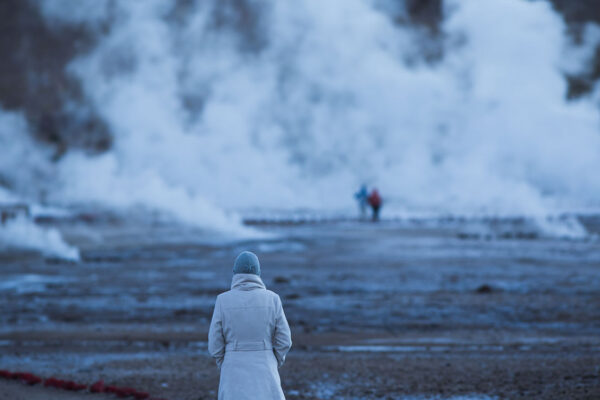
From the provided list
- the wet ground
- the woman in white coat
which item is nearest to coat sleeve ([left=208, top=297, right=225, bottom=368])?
the woman in white coat

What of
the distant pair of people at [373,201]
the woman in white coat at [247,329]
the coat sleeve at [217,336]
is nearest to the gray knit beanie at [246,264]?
the woman in white coat at [247,329]

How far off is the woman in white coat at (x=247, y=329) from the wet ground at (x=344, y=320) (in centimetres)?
357

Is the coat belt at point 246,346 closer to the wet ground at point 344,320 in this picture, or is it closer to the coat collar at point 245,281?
the coat collar at point 245,281

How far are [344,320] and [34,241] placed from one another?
20562 mm

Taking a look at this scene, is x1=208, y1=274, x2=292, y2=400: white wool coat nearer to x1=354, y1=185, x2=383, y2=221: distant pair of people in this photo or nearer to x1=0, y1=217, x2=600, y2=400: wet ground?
x1=0, y1=217, x2=600, y2=400: wet ground

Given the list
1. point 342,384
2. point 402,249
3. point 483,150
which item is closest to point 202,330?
point 342,384

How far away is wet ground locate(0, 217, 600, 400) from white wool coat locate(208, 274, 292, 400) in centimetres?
357

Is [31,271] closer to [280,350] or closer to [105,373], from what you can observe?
[105,373]

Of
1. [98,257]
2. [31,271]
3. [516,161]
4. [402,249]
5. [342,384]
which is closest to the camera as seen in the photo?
[342,384]

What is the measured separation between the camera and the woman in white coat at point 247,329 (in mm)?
6031

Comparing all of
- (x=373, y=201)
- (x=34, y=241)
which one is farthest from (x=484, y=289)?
(x=373, y=201)

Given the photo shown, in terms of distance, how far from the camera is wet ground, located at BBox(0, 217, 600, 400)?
10.2 m

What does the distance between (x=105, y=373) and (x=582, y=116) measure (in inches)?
2015

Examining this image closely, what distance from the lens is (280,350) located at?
20.2 feet
